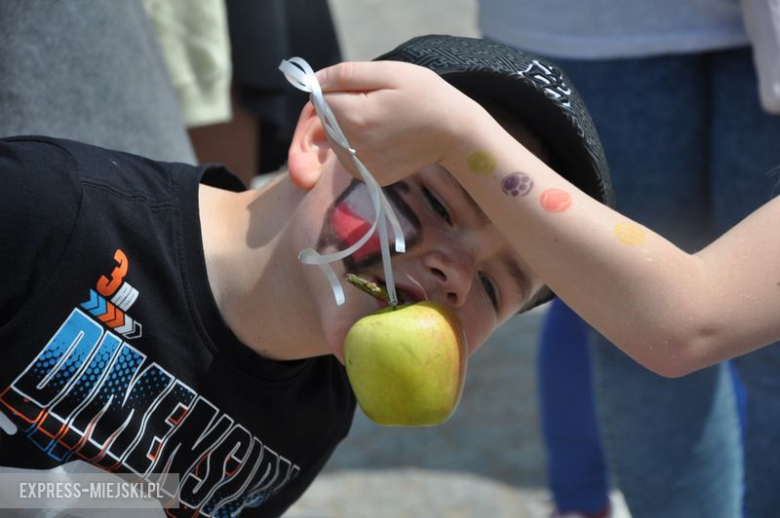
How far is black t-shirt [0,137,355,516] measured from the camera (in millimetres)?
1737

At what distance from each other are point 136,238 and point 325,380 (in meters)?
Result: 0.47

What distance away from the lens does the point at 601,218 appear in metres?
1.51

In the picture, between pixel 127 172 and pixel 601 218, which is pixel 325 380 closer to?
pixel 127 172

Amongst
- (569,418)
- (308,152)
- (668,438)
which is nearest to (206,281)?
(308,152)

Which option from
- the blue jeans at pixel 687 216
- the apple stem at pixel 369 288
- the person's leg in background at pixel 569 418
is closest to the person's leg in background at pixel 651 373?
the blue jeans at pixel 687 216

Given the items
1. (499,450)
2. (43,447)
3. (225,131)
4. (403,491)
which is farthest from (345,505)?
(43,447)

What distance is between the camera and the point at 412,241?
5.82 ft

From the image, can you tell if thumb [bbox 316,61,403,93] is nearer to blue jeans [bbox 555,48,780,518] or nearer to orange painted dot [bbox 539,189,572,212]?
orange painted dot [bbox 539,189,572,212]

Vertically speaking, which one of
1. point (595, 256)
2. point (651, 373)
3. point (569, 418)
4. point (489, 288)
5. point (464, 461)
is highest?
point (595, 256)

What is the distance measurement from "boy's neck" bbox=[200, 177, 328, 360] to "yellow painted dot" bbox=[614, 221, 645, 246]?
579 mm

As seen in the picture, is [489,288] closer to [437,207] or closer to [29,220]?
[437,207]

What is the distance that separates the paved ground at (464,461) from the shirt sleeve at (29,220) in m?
1.72

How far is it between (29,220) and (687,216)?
142 centimetres

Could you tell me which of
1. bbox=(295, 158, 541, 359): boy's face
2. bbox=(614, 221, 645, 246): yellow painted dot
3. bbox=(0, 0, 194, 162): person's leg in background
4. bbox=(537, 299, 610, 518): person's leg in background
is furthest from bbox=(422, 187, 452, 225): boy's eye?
bbox=(537, 299, 610, 518): person's leg in background
